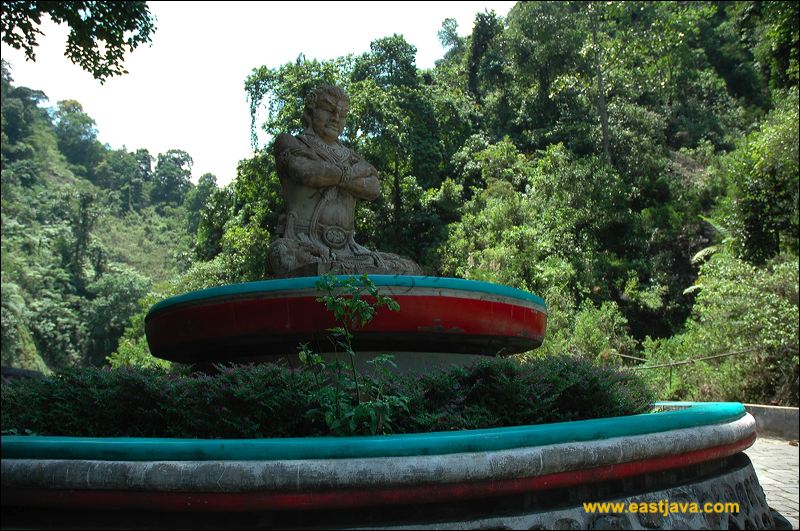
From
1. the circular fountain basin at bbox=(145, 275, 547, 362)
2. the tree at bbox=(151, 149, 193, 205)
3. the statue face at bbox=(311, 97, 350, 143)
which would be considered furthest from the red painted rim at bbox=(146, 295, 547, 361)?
the tree at bbox=(151, 149, 193, 205)

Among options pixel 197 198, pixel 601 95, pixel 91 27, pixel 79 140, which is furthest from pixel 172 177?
pixel 91 27

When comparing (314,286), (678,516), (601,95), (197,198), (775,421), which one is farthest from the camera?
(197,198)

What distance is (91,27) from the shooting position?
9.55 metres

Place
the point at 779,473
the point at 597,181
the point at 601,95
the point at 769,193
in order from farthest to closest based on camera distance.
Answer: the point at 601,95 → the point at 597,181 → the point at 769,193 → the point at 779,473

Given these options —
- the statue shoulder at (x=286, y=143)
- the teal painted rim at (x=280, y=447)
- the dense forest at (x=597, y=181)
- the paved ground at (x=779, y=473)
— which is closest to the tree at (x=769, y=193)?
the dense forest at (x=597, y=181)

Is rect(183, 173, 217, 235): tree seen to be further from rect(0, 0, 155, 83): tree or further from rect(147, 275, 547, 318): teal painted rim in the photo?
rect(147, 275, 547, 318): teal painted rim

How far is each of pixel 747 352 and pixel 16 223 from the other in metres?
45.8

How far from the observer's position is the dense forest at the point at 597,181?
12.9 m

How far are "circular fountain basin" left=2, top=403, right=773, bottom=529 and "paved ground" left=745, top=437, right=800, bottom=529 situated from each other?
4.85 ft

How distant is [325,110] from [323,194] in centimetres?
85

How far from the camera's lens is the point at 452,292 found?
4379mm

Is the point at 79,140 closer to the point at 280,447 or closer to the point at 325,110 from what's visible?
the point at 325,110

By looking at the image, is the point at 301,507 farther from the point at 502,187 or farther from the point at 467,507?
the point at 502,187

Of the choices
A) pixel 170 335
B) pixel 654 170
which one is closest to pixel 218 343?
→ pixel 170 335
